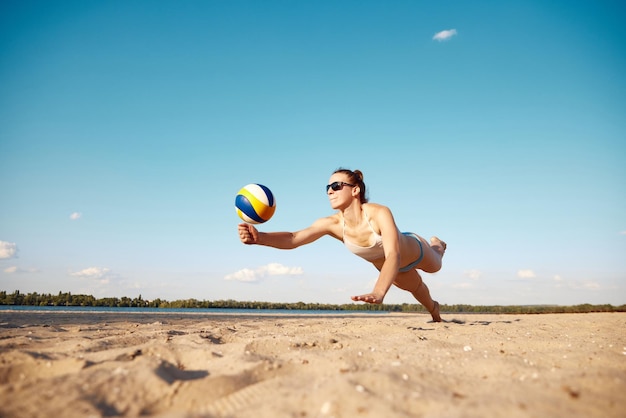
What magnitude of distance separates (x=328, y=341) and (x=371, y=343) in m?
0.45

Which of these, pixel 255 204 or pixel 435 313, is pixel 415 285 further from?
pixel 255 204

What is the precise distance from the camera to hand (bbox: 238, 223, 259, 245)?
512 cm

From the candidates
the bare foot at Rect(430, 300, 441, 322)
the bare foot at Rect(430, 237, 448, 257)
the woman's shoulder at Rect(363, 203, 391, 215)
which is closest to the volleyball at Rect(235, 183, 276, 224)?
the woman's shoulder at Rect(363, 203, 391, 215)

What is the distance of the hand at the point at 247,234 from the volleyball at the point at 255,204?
0.29 metres

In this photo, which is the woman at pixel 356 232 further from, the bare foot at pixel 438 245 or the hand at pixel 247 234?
the bare foot at pixel 438 245

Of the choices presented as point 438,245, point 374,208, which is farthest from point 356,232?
point 438,245

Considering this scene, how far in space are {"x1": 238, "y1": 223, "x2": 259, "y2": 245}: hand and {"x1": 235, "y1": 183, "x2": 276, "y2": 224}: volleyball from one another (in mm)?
292

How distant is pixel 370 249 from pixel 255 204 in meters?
1.82

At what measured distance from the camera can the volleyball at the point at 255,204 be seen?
538cm

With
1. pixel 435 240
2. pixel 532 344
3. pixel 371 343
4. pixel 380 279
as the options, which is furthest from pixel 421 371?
pixel 435 240

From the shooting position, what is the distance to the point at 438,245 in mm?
7332

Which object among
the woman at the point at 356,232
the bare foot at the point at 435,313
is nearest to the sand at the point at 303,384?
the woman at the point at 356,232

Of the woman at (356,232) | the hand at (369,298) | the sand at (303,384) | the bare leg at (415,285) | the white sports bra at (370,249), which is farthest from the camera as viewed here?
the bare leg at (415,285)

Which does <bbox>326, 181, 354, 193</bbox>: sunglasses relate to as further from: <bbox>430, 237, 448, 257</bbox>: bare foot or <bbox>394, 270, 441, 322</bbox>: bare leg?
<bbox>430, 237, 448, 257</bbox>: bare foot
